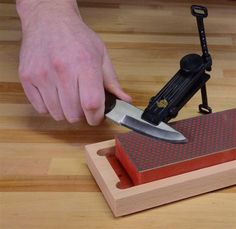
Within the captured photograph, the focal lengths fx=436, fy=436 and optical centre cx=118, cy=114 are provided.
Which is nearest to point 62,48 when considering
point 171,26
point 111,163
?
point 111,163

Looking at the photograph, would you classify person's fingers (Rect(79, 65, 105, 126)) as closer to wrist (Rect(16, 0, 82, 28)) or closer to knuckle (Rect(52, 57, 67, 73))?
knuckle (Rect(52, 57, 67, 73))

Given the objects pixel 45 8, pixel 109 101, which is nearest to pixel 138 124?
pixel 109 101

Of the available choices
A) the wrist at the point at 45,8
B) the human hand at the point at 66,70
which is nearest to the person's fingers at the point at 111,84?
the human hand at the point at 66,70

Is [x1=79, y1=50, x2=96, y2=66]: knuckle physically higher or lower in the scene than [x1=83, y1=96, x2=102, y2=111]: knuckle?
higher

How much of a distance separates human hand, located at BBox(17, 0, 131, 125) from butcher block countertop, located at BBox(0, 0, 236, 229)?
5cm

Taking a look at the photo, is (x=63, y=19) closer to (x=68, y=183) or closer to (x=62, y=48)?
(x=62, y=48)

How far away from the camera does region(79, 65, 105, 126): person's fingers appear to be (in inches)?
20.0

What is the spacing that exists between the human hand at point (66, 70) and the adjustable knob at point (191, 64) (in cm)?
8

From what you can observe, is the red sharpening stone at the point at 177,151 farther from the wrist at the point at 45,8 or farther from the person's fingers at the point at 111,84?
the wrist at the point at 45,8

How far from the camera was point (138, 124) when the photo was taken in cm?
52

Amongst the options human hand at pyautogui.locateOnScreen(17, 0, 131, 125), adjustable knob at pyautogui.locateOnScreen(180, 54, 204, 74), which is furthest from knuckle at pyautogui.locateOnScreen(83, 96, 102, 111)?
adjustable knob at pyautogui.locateOnScreen(180, 54, 204, 74)

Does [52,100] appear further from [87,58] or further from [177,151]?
[177,151]

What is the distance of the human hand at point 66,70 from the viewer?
0.52 m

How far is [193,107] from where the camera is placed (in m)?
0.64
